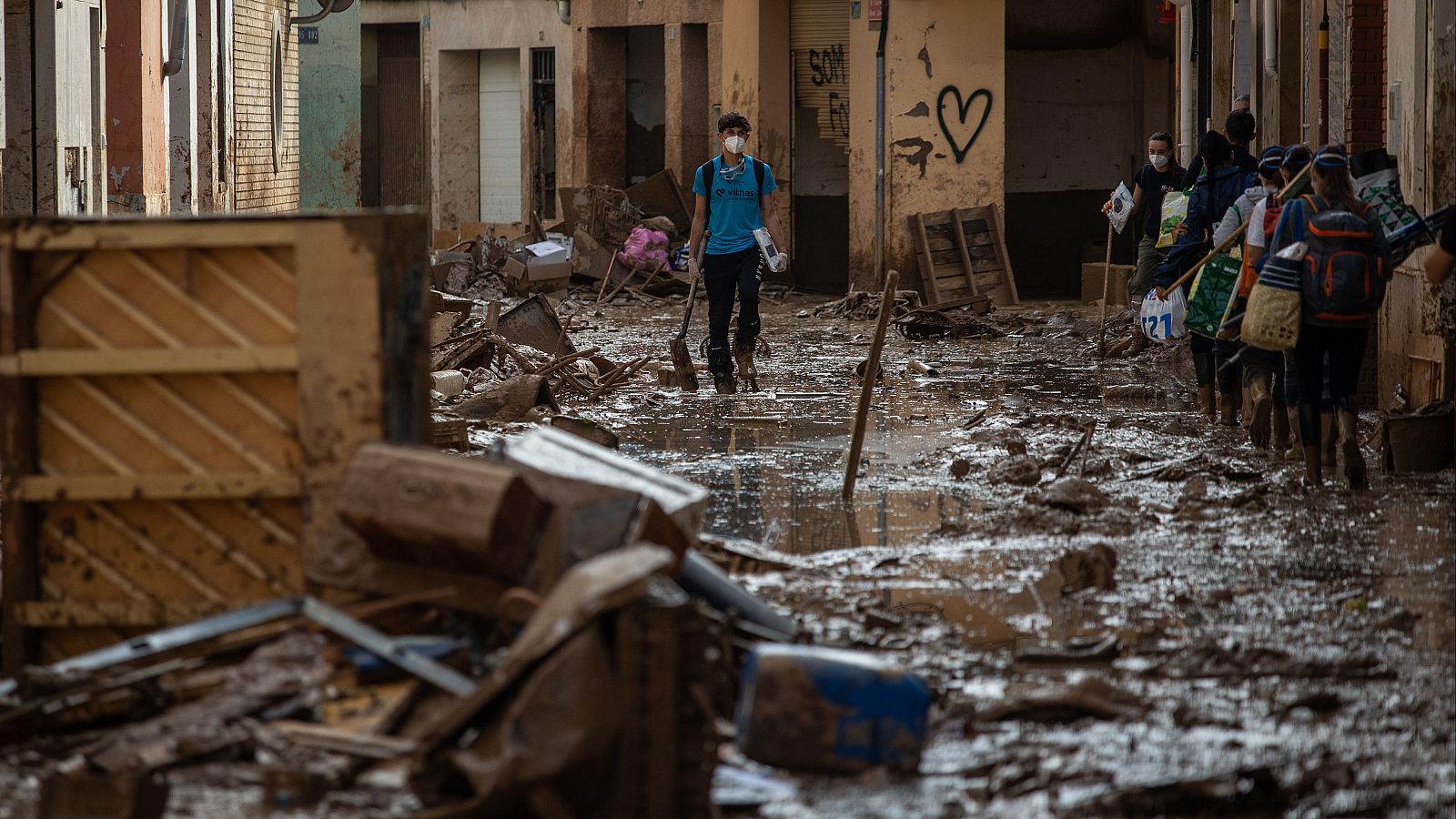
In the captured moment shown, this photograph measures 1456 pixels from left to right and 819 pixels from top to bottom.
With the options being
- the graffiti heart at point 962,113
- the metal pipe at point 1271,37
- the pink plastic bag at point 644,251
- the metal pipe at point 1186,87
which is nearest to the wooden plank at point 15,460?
the metal pipe at point 1271,37

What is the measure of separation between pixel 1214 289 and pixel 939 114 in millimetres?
11859

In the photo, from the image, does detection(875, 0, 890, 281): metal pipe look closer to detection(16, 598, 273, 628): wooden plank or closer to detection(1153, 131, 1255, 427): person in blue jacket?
detection(1153, 131, 1255, 427): person in blue jacket

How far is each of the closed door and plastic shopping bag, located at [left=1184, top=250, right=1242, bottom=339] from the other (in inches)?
868

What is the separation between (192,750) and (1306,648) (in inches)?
128

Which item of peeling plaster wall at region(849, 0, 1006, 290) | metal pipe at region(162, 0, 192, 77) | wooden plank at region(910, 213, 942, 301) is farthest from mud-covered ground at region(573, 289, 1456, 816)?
peeling plaster wall at region(849, 0, 1006, 290)

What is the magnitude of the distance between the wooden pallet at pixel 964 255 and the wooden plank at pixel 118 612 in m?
16.6

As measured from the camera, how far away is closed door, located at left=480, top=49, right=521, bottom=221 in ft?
104

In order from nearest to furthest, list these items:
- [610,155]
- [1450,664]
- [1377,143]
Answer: [1450,664] → [1377,143] → [610,155]

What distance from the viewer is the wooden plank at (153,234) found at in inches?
193

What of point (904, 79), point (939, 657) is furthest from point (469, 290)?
point (939, 657)

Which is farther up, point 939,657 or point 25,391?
point 25,391

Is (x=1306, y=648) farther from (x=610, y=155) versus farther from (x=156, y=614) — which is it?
(x=610, y=155)

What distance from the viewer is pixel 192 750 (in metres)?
4.35

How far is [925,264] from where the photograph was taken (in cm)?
2141
